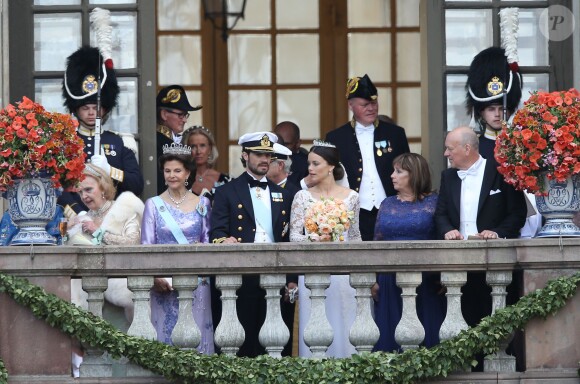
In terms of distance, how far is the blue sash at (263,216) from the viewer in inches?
537

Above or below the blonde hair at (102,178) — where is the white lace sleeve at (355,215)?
below

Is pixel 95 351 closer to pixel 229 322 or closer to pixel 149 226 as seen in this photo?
pixel 229 322

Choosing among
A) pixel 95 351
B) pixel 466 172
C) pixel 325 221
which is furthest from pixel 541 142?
pixel 95 351

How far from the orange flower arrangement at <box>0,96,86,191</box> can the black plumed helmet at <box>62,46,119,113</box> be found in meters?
1.71

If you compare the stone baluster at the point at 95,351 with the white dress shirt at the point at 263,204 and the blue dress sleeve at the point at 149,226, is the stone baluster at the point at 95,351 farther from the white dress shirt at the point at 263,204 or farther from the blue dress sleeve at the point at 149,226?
the white dress shirt at the point at 263,204

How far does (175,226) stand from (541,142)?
2.60m

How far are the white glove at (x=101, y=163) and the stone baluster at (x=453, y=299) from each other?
8.85 feet

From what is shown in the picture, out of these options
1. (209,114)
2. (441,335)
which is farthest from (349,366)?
(209,114)

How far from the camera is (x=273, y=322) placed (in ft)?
41.1

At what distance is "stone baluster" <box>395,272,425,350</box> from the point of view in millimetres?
12531

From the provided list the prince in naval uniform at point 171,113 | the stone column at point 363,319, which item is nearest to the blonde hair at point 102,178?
the prince in naval uniform at point 171,113

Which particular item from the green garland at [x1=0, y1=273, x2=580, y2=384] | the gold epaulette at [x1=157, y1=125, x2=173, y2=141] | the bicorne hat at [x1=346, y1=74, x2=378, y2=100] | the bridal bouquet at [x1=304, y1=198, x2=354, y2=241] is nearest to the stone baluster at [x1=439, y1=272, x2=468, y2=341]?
the green garland at [x1=0, y1=273, x2=580, y2=384]

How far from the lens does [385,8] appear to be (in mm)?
17641

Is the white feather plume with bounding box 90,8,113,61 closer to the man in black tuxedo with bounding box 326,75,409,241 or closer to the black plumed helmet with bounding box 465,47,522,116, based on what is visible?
the man in black tuxedo with bounding box 326,75,409,241
